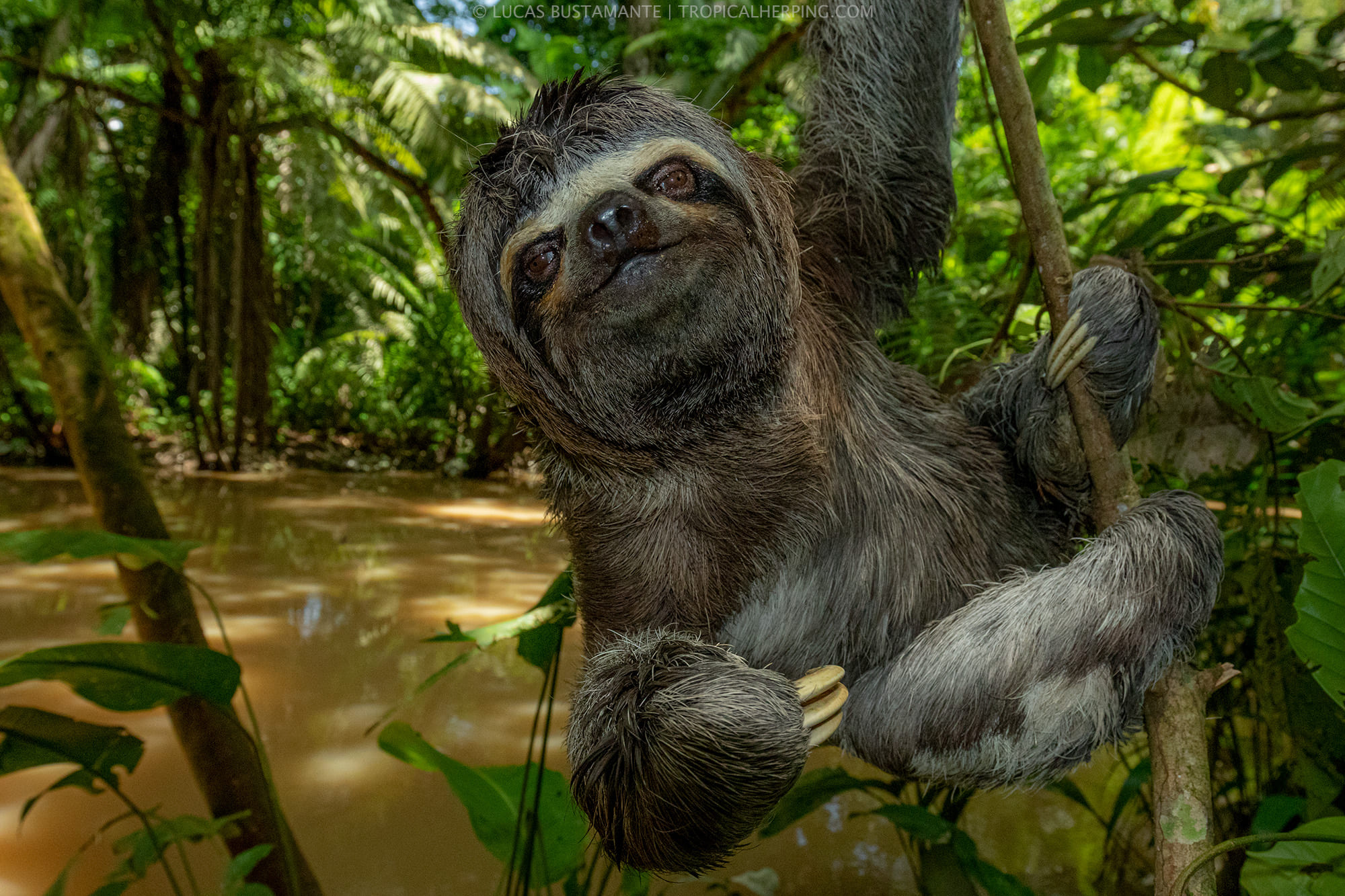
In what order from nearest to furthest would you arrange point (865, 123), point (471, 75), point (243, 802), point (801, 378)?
1. point (801, 378)
2. point (865, 123)
3. point (243, 802)
4. point (471, 75)

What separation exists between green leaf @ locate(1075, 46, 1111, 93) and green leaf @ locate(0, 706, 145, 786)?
465 cm

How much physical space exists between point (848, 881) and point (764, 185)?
3.90 meters

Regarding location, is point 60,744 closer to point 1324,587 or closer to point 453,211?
point 453,211

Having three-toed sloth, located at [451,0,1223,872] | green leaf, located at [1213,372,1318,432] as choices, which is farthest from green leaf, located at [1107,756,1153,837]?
green leaf, located at [1213,372,1318,432]

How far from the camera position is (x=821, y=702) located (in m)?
2.02

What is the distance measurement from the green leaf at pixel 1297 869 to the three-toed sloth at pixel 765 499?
0.39m

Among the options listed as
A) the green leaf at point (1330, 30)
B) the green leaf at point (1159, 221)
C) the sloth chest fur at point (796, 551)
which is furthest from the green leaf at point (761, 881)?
the green leaf at point (1330, 30)

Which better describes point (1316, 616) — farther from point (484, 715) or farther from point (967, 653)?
point (484, 715)

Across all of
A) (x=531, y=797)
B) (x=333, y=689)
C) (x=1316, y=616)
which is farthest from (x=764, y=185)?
(x=333, y=689)

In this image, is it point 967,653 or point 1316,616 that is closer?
point 1316,616

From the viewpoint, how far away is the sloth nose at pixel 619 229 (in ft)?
6.42

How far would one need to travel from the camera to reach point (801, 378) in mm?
2332

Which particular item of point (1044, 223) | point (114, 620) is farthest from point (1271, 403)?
point (114, 620)

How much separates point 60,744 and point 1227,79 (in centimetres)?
506
